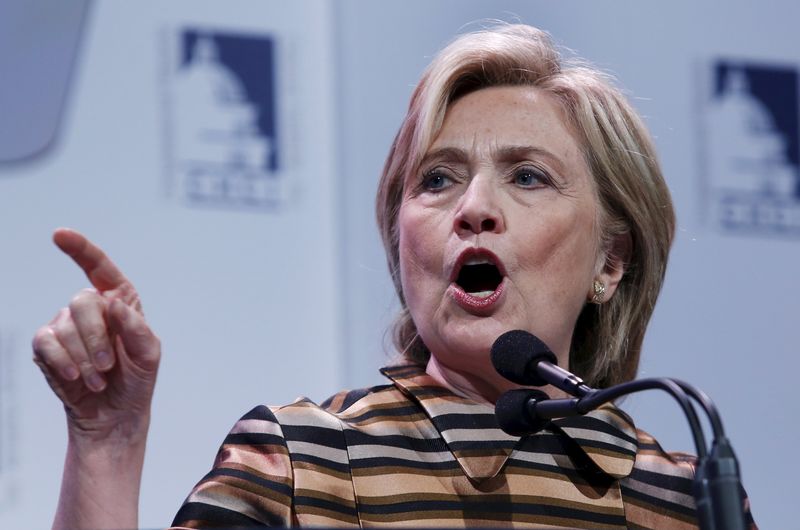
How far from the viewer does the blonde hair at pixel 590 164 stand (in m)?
2.21

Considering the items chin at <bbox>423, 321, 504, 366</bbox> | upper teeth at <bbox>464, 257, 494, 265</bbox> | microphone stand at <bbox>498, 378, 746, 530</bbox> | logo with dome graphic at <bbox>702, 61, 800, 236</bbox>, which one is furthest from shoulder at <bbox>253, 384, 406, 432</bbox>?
logo with dome graphic at <bbox>702, 61, 800, 236</bbox>

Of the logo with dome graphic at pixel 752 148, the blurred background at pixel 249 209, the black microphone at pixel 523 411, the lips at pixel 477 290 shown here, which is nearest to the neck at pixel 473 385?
the lips at pixel 477 290

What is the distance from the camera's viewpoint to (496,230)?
6.69 ft

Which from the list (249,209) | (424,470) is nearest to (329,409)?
(424,470)

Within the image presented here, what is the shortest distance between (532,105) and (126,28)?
3.02 feet

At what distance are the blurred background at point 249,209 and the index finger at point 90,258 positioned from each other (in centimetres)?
82

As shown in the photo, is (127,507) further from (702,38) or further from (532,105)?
(702,38)

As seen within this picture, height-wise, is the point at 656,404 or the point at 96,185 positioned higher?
the point at 96,185

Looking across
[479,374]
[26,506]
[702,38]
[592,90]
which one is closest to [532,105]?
[592,90]

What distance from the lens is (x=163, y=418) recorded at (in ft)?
Result: 8.44

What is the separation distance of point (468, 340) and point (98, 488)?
0.62 meters

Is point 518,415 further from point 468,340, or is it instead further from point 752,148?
point 752,148

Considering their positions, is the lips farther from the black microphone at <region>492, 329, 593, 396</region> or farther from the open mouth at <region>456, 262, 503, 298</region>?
the black microphone at <region>492, 329, 593, 396</region>

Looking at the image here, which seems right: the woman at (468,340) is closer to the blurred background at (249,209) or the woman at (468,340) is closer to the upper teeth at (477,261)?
the upper teeth at (477,261)
